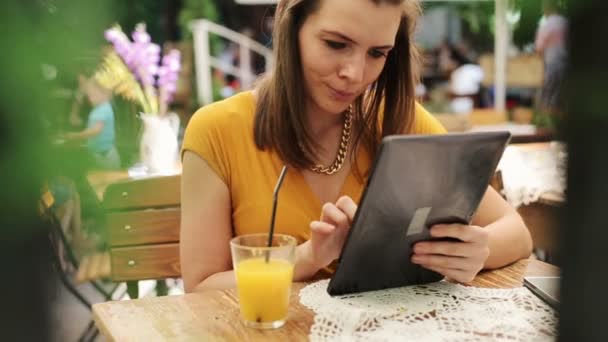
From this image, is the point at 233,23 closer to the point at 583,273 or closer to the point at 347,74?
the point at 347,74

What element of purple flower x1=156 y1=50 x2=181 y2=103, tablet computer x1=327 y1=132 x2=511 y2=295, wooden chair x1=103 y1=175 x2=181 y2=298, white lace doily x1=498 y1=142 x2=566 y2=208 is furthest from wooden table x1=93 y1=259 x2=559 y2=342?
purple flower x1=156 y1=50 x2=181 y2=103

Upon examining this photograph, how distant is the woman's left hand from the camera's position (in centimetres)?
116

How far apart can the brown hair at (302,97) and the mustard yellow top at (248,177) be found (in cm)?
4

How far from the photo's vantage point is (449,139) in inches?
39.0

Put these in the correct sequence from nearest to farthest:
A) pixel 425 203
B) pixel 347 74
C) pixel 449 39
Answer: pixel 425 203 < pixel 347 74 < pixel 449 39

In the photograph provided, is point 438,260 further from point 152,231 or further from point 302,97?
point 152,231

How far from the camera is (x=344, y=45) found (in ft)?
4.55

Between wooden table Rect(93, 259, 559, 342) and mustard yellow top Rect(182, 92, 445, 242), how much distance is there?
1.06ft

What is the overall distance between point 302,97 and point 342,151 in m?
0.18

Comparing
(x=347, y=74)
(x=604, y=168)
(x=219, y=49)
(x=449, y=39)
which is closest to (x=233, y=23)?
(x=219, y=49)

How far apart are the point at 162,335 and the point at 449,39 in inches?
415

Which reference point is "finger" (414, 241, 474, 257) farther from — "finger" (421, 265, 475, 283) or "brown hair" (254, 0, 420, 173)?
"brown hair" (254, 0, 420, 173)

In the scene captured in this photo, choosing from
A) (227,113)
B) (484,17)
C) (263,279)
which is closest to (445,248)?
(263,279)

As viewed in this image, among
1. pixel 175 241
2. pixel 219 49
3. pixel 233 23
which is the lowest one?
pixel 175 241
